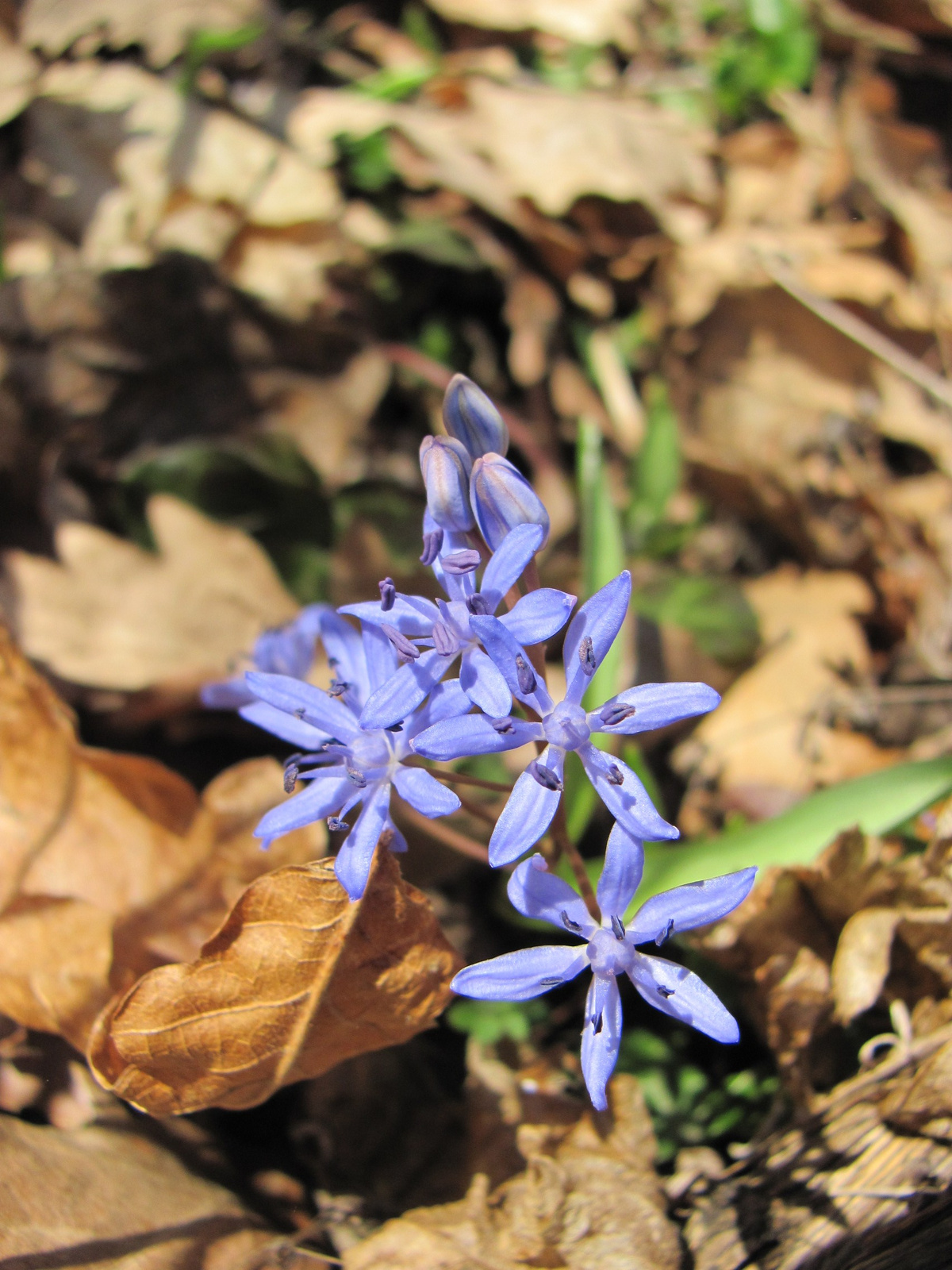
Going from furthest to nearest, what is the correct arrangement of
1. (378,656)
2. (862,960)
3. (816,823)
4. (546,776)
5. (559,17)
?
1. (559,17)
2. (816,823)
3. (862,960)
4. (378,656)
5. (546,776)

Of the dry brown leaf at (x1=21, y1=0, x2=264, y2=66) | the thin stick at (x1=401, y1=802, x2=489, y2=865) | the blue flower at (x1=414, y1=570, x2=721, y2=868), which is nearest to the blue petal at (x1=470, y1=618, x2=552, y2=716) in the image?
the blue flower at (x1=414, y1=570, x2=721, y2=868)

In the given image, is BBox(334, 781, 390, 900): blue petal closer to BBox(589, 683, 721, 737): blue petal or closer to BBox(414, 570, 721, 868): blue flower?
BBox(414, 570, 721, 868): blue flower

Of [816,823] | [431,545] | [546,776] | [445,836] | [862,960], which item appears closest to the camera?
[546,776]

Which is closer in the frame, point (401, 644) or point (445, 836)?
point (401, 644)

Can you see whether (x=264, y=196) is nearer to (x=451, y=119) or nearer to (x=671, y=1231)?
(x=451, y=119)

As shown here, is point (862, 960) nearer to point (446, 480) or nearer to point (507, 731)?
point (507, 731)

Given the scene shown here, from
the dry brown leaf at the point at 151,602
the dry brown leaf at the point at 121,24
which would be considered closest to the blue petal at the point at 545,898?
the dry brown leaf at the point at 151,602

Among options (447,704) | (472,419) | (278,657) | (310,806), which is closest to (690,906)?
(447,704)

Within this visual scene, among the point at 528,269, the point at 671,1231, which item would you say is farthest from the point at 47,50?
the point at 671,1231

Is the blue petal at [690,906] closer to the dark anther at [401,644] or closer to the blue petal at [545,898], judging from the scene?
the blue petal at [545,898]
